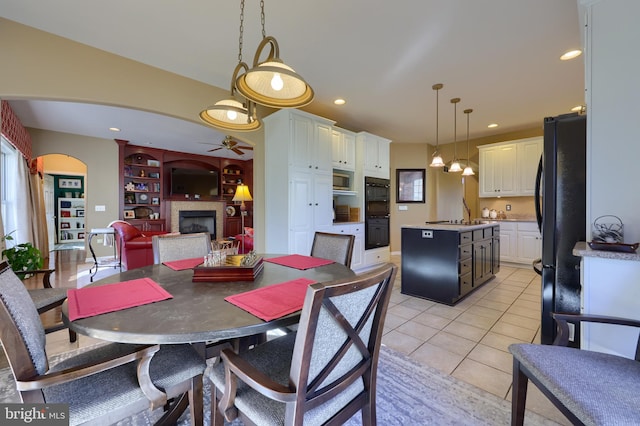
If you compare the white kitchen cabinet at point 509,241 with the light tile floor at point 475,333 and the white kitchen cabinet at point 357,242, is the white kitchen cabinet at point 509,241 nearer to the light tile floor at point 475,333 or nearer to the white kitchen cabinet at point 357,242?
the light tile floor at point 475,333

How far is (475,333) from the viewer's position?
2314 millimetres

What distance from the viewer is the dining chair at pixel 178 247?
198 centimetres

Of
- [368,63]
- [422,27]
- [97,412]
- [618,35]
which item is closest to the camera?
[97,412]

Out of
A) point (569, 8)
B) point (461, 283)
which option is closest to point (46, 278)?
point (461, 283)

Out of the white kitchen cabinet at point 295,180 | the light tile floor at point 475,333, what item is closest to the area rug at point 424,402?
the light tile floor at point 475,333

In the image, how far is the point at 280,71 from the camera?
1.25 metres

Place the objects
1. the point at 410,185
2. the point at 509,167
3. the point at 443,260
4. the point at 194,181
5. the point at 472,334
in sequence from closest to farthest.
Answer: the point at 472,334 < the point at 443,260 < the point at 509,167 < the point at 410,185 < the point at 194,181

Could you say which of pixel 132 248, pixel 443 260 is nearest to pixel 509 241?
pixel 443 260

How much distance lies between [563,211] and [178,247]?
9.61ft

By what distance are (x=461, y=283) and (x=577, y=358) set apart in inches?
81.1

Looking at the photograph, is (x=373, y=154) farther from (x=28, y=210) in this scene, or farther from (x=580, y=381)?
(x=28, y=210)

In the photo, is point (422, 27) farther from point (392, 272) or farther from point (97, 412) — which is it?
point (97, 412)

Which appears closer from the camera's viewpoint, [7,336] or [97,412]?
[7,336]

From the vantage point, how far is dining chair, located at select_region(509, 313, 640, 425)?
31.4 inches
